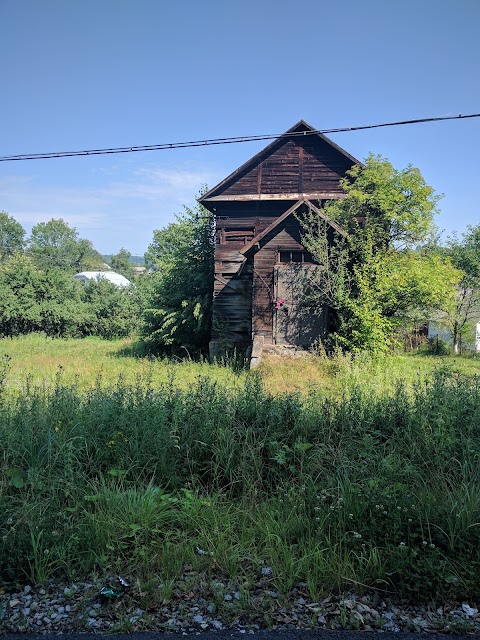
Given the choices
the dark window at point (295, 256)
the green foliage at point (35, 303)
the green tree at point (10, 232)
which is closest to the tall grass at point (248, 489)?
the dark window at point (295, 256)

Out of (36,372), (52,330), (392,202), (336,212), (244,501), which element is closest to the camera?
(244,501)

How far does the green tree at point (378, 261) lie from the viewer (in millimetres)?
12641

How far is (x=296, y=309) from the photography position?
48.0ft

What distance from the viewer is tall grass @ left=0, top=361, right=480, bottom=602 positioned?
3.12 m

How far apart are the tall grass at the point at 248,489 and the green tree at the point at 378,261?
733cm

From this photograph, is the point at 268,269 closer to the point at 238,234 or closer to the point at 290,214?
the point at 290,214

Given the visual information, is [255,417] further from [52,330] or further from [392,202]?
[52,330]

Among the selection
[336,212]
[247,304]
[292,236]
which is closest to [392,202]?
[336,212]

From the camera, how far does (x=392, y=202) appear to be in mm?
13586

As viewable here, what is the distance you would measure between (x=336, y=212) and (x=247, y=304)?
16.7ft

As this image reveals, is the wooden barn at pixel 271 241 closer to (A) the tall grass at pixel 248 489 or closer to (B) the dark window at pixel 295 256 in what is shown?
(B) the dark window at pixel 295 256

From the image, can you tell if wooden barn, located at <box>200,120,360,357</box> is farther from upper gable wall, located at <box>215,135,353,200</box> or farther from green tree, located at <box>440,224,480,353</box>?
green tree, located at <box>440,224,480,353</box>

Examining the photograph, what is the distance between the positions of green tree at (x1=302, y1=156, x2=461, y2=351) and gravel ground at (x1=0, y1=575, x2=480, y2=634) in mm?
10131

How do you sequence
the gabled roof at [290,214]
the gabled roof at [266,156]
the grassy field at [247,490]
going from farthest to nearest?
the gabled roof at [266,156], the gabled roof at [290,214], the grassy field at [247,490]
